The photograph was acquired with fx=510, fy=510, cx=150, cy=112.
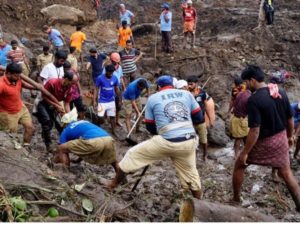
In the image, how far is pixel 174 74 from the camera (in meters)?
13.7

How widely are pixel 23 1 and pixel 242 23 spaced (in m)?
7.93

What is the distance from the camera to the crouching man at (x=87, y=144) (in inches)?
245

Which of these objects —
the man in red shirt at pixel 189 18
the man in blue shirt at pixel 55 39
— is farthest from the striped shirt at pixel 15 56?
the man in red shirt at pixel 189 18

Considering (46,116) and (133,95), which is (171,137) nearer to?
(46,116)

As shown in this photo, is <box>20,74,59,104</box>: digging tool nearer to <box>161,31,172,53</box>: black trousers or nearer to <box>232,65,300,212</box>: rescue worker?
<box>232,65,300,212</box>: rescue worker

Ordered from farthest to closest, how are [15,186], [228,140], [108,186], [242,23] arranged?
[242,23]
[228,140]
[108,186]
[15,186]

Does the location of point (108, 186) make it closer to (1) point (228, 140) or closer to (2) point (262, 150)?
(2) point (262, 150)

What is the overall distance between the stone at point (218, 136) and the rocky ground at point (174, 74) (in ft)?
0.07

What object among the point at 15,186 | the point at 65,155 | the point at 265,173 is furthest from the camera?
the point at 265,173

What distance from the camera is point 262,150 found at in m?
5.64

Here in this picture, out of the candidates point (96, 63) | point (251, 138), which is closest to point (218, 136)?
point (96, 63)

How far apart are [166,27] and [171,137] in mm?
9552

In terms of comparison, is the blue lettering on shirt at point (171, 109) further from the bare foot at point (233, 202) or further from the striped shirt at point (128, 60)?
the striped shirt at point (128, 60)

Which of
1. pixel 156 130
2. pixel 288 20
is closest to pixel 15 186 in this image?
pixel 156 130
